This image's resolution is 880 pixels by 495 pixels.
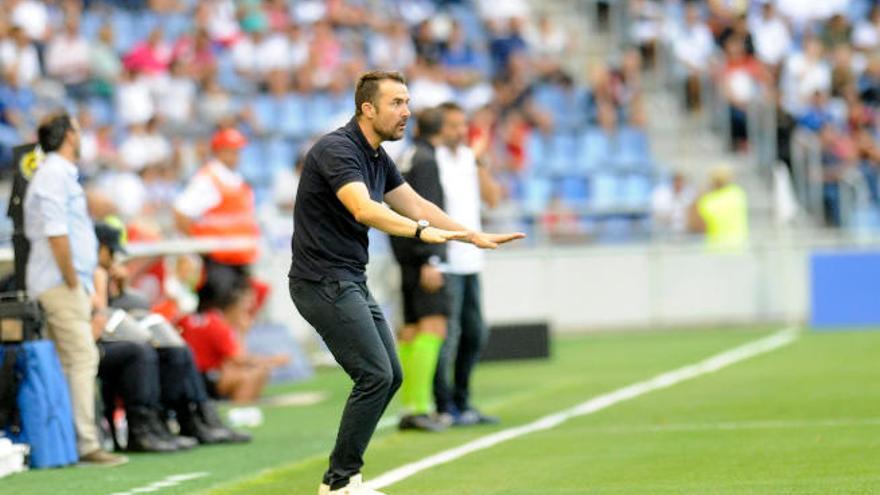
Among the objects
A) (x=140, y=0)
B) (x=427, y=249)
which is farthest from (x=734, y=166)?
(x=427, y=249)

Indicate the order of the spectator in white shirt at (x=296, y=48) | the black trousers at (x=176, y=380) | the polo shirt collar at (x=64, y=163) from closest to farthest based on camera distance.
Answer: the polo shirt collar at (x=64, y=163), the black trousers at (x=176, y=380), the spectator in white shirt at (x=296, y=48)

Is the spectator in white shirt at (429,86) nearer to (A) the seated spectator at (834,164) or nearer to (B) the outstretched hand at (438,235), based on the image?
(A) the seated spectator at (834,164)

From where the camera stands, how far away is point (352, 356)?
9156 millimetres

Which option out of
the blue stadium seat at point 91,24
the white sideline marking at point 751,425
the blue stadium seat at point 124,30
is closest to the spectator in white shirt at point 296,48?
the blue stadium seat at point 124,30

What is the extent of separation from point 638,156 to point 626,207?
197cm

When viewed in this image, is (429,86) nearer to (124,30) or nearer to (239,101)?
(239,101)

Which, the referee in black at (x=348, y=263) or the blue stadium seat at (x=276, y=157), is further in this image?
the blue stadium seat at (x=276, y=157)

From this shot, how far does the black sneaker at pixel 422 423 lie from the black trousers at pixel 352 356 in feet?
13.3

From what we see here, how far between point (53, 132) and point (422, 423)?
11.2 ft

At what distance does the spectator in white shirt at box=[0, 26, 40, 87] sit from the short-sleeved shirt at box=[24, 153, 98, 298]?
1121cm

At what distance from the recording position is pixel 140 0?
26547 millimetres

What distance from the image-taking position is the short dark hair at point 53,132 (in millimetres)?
11430

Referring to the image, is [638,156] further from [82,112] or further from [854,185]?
[82,112]

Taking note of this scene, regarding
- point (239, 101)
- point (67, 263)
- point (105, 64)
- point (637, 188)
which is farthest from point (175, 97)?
point (67, 263)
